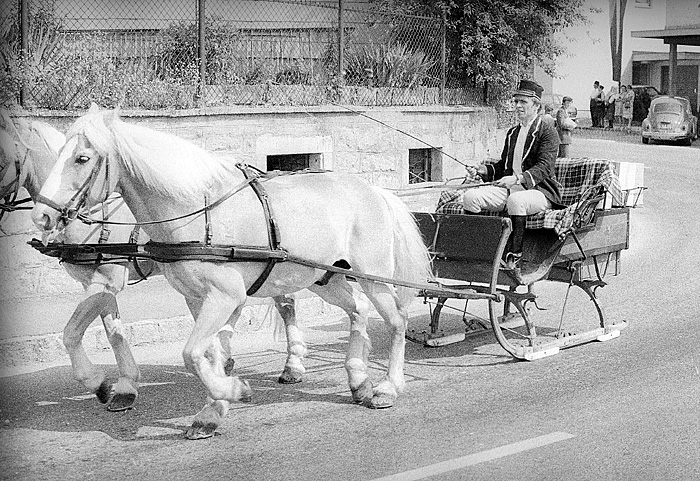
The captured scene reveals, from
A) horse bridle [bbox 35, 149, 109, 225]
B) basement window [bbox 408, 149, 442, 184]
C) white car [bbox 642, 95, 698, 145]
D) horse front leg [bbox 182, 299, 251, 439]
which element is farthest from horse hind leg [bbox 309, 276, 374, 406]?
white car [bbox 642, 95, 698, 145]

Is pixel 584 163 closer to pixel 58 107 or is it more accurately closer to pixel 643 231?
pixel 58 107

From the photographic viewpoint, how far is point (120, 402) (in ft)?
21.9

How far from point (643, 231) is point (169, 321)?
8914 mm

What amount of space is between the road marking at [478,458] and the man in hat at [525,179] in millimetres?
2242

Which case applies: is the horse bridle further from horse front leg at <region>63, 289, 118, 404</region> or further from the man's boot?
the man's boot

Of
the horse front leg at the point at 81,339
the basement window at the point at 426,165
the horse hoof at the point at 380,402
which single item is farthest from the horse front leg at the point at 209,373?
the basement window at the point at 426,165

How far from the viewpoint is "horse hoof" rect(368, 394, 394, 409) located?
6.77m

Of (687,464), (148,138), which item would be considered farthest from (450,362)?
(148,138)

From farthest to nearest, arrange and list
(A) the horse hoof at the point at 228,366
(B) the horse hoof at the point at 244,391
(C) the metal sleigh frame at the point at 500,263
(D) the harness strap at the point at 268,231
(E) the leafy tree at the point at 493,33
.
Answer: (E) the leafy tree at the point at 493,33, (C) the metal sleigh frame at the point at 500,263, (A) the horse hoof at the point at 228,366, (D) the harness strap at the point at 268,231, (B) the horse hoof at the point at 244,391

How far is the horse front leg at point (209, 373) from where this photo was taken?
594 cm

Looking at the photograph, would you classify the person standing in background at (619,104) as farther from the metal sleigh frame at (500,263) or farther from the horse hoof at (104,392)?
the horse hoof at (104,392)

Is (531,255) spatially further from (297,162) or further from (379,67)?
(379,67)

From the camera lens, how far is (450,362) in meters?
8.09

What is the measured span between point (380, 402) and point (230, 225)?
157cm
